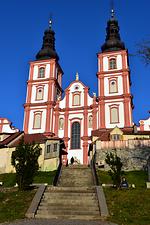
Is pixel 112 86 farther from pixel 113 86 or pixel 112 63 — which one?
pixel 112 63

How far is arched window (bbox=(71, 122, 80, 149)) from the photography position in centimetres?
4827

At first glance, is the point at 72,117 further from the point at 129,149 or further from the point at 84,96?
the point at 129,149

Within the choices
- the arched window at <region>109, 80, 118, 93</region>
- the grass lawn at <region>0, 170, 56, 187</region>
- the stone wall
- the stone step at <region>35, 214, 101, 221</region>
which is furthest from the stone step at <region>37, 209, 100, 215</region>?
the arched window at <region>109, 80, 118, 93</region>

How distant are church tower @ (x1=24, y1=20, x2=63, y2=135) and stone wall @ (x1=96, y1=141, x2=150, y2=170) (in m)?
14.9

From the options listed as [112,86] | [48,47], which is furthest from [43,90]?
[112,86]

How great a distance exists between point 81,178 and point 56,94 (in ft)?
97.1

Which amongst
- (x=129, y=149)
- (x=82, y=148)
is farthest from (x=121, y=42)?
(x=129, y=149)

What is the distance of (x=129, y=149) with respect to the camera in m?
36.0

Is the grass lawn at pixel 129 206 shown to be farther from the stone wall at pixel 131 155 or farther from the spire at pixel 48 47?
the spire at pixel 48 47

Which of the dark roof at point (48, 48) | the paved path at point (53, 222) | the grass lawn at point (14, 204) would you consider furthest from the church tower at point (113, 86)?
the paved path at point (53, 222)

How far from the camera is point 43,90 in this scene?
55031 millimetres

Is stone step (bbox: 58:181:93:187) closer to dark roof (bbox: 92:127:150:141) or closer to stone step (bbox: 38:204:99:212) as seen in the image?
stone step (bbox: 38:204:99:212)

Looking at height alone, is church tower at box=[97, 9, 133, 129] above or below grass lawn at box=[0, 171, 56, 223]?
above

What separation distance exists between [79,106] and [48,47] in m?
18.1
